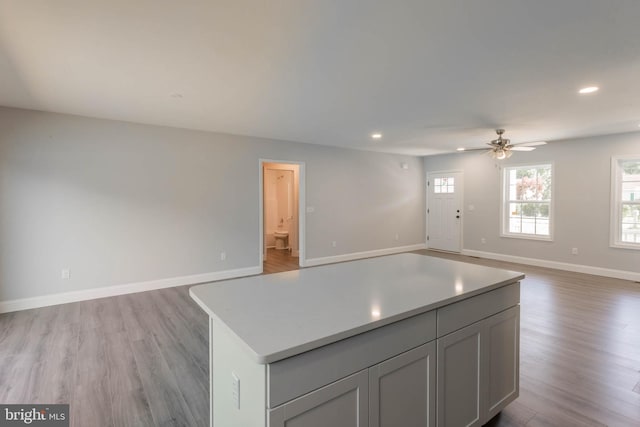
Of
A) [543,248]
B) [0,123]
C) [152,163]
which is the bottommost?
[543,248]

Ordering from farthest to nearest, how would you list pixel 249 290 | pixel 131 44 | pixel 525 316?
pixel 525 316 < pixel 131 44 < pixel 249 290

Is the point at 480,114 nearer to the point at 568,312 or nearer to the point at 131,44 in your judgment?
the point at 568,312

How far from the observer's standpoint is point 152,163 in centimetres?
472

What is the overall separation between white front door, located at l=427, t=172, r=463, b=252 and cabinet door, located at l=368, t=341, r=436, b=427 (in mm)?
6703

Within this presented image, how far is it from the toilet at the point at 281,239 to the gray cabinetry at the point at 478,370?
6.68m

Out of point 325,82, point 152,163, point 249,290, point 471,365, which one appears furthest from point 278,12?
point 152,163

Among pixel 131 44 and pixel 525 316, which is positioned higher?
pixel 131 44

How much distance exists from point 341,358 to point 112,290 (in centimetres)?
448

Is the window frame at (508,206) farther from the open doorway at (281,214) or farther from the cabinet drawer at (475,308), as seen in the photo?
the cabinet drawer at (475,308)

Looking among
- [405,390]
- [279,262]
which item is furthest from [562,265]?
[405,390]

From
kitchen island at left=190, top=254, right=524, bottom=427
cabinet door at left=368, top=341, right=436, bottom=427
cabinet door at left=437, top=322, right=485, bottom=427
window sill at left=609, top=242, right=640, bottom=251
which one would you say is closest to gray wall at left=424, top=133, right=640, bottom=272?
window sill at left=609, top=242, right=640, bottom=251

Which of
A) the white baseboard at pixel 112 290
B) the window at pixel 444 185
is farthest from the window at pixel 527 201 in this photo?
the white baseboard at pixel 112 290

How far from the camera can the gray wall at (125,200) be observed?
393 centimetres

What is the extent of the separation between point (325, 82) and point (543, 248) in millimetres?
5667
